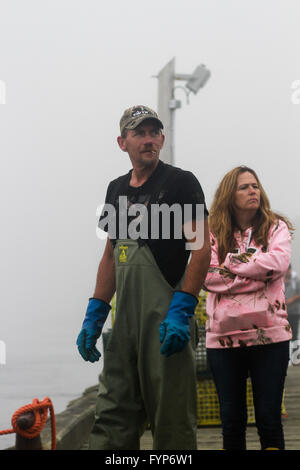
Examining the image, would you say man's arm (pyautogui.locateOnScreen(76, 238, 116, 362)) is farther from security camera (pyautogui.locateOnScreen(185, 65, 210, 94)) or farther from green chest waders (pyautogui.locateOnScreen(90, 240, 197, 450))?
security camera (pyautogui.locateOnScreen(185, 65, 210, 94))

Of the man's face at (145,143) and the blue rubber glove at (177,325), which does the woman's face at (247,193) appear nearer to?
the man's face at (145,143)

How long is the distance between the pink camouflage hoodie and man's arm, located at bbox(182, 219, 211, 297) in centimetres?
55

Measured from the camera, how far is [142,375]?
8.70 ft

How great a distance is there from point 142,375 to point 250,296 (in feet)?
2.74

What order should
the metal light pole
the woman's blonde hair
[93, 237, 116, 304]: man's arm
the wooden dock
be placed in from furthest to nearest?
1. the metal light pole
2. the wooden dock
3. the woman's blonde hair
4. [93, 237, 116, 304]: man's arm

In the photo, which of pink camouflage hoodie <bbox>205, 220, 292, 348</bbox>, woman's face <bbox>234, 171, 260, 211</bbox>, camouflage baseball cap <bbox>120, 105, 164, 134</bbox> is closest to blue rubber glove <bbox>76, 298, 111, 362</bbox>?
pink camouflage hoodie <bbox>205, 220, 292, 348</bbox>

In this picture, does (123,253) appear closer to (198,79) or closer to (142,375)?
(142,375)

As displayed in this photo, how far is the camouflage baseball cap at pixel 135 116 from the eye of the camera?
2844 mm

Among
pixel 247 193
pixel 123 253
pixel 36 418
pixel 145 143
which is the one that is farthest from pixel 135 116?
pixel 36 418

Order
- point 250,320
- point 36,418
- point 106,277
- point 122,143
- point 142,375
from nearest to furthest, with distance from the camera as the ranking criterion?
point 36,418 → point 142,375 → point 122,143 → point 106,277 → point 250,320

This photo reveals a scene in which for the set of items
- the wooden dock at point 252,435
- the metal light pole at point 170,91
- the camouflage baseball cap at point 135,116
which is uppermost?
the metal light pole at point 170,91

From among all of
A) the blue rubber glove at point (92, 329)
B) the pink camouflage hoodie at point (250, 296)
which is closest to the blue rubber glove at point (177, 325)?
the blue rubber glove at point (92, 329)

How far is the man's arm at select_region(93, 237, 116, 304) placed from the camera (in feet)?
9.98
